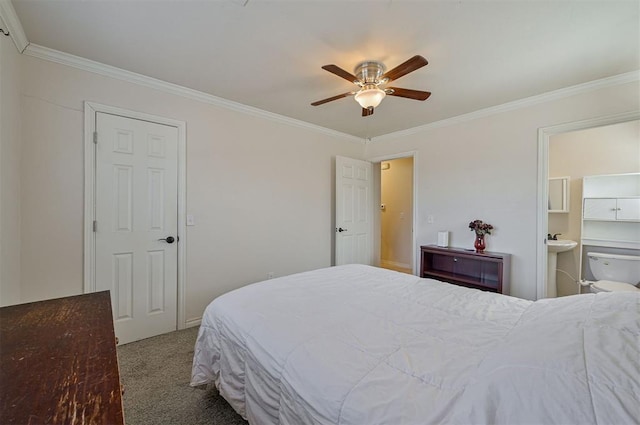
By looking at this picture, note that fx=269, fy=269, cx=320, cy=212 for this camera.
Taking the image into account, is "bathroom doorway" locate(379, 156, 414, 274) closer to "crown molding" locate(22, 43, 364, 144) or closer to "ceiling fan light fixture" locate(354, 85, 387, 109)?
"crown molding" locate(22, 43, 364, 144)

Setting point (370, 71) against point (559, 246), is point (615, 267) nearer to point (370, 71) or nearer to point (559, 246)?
point (559, 246)

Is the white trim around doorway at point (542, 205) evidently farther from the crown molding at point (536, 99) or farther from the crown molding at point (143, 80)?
the crown molding at point (143, 80)

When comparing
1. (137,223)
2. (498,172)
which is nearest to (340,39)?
(137,223)

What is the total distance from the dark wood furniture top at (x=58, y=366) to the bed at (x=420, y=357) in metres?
0.57

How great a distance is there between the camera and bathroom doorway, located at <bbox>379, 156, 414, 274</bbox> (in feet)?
18.3

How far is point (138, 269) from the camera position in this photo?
2.51 meters

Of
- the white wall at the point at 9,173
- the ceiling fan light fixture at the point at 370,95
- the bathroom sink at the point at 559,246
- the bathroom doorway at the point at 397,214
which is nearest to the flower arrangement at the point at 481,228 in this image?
the bathroom sink at the point at 559,246

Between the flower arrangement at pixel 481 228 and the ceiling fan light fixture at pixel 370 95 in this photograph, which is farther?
the flower arrangement at pixel 481 228

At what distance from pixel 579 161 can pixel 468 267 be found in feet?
6.52

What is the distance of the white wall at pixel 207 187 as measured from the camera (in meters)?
2.09

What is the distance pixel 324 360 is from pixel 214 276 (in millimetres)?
2281

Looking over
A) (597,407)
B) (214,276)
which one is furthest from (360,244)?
(597,407)

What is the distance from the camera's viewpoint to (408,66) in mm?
1812

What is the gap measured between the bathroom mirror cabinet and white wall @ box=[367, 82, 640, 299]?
1.08 meters
